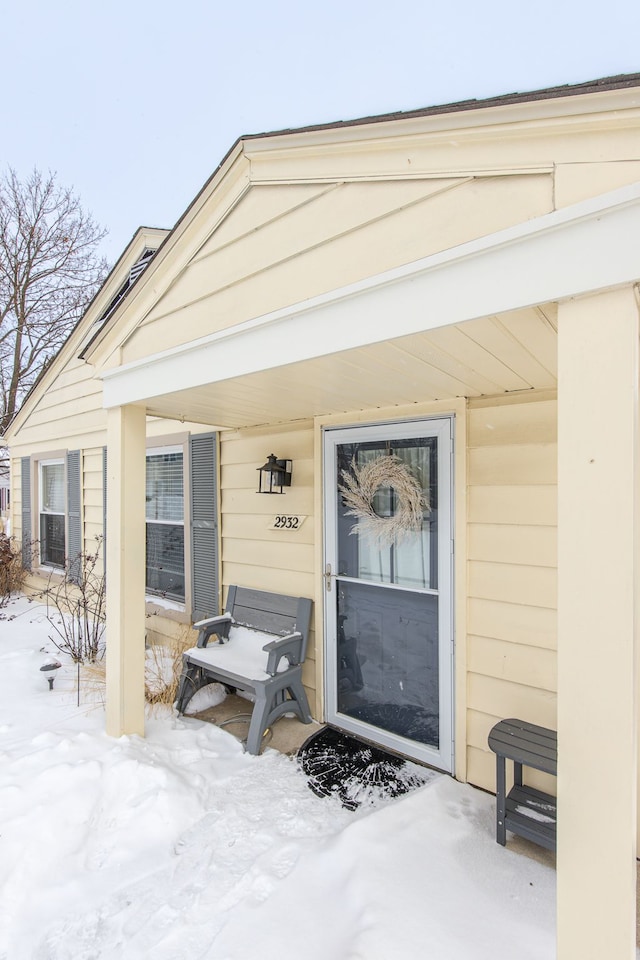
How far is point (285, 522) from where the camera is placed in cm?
345

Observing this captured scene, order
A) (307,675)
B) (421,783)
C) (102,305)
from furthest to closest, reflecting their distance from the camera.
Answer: (102,305) → (307,675) → (421,783)

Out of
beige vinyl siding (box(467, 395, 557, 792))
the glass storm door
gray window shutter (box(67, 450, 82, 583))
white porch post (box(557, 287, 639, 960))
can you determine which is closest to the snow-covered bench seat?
the glass storm door

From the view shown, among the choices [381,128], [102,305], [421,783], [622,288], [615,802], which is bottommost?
[421,783]

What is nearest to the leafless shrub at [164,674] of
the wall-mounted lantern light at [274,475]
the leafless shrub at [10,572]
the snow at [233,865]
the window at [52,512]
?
the snow at [233,865]

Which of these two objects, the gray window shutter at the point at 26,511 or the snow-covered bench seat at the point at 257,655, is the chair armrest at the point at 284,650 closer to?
the snow-covered bench seat at the point at 257,655

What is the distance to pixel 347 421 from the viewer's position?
3.05m

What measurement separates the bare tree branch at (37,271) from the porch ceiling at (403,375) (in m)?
8.47

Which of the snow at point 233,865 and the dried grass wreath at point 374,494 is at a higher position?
the dried grass wreath at point 374,494

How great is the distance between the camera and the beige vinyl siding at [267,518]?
3.32m

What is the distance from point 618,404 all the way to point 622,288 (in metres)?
0.28

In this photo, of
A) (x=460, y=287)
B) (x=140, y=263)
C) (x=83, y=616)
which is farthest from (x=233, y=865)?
(x=140, y=263)

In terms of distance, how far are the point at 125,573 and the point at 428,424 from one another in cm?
189

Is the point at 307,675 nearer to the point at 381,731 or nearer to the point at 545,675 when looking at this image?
the point at 381,731

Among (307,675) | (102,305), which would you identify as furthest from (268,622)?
(102,305)
